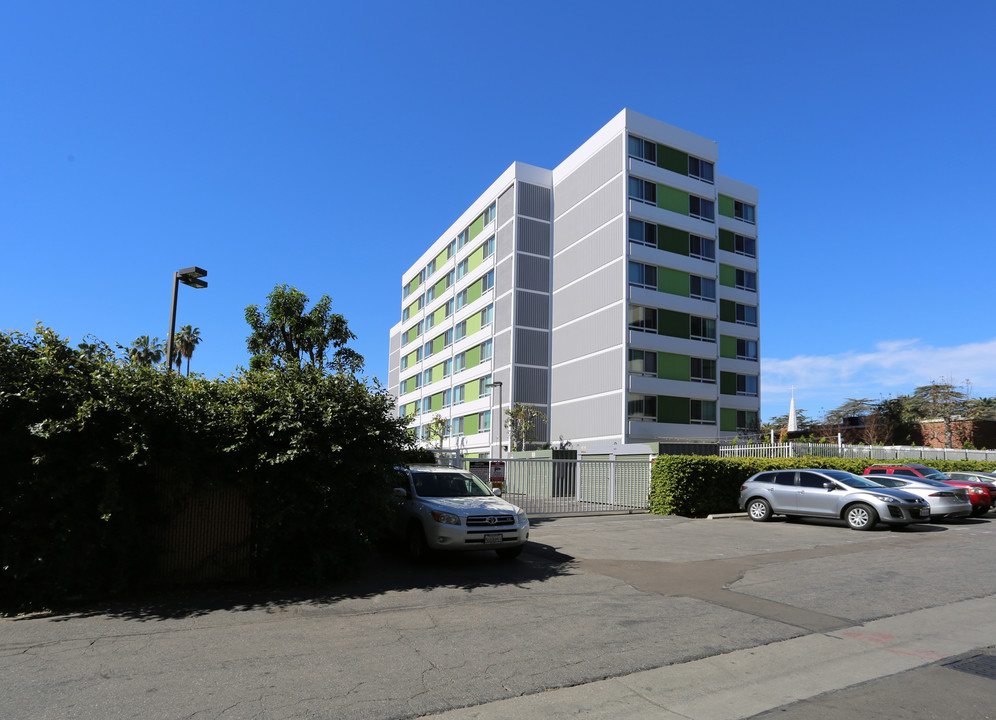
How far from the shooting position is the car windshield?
12016 mm

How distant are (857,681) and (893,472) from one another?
71.3ft

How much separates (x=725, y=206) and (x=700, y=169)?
18.3 ft

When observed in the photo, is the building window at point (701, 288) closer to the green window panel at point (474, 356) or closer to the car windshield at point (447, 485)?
the green window panel at point (474, 356)

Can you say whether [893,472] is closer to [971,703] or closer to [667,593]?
[667,593]

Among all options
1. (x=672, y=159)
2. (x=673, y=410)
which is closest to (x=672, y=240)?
(x=672, y=159)

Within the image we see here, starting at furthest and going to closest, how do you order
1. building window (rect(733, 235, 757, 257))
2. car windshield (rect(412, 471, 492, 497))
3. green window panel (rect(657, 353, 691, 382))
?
building window (rect(733, 235, 757, 257)) → green window panel (rect(657, 353, 691, 382)) → car windshield (rect(412, 471, 492, 497))

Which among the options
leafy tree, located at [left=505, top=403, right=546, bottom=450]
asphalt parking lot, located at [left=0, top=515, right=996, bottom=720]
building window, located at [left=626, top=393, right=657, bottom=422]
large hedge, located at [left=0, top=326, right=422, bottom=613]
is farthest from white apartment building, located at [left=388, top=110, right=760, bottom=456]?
large hedge, located at [left=0, top=326, right=422, bottom=613]

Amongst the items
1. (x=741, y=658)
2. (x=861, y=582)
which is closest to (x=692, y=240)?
(x=861, y=582)

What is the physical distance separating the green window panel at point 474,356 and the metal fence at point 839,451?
21.4 meters

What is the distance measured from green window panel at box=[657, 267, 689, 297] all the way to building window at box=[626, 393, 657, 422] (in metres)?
6.75

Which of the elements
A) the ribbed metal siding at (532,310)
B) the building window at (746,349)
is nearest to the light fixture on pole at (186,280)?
the ribbed metal siding at (532,310)

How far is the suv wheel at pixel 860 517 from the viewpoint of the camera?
1658 cm

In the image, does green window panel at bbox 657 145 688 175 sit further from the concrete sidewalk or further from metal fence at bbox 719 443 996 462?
the concrete sidewalk

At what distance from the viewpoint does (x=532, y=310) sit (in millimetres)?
47031
